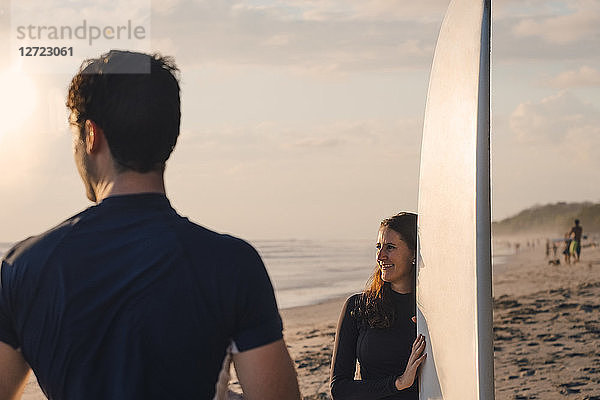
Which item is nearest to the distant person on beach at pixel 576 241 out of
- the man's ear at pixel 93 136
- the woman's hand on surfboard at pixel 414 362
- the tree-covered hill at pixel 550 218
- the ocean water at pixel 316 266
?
the ocean water at pixel 316 266

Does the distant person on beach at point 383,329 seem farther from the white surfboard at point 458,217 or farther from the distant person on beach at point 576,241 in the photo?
the distant person on beach at point 576,241

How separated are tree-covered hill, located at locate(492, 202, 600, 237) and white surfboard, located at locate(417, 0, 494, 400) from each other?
26929 mm

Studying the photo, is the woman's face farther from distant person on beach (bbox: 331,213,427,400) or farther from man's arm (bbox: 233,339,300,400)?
man's arm (bbox: 233,339,300,400)

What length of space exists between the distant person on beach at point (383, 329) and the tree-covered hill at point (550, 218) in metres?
26.6

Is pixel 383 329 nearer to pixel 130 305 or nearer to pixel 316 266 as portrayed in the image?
pixel 130 305

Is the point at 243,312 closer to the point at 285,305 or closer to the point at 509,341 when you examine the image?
the point at 509,341

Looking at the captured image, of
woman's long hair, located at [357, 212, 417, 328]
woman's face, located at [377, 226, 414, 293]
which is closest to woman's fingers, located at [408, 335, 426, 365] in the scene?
woman's long hair, located at [357, 212, 417, 328]

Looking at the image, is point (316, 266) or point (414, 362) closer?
point (414, 362)

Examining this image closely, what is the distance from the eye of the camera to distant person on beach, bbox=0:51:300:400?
0.99 metres

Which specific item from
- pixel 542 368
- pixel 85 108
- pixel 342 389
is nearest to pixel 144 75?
pixel 85 108

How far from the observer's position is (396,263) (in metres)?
2.66

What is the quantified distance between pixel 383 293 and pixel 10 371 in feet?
5.63

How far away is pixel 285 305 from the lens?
14.1m

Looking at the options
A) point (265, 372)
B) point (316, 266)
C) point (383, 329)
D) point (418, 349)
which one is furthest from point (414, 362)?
point (316, 266)
